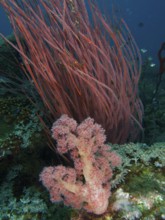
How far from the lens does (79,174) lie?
83.9 inches

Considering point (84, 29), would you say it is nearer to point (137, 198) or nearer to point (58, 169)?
point (58, 169)

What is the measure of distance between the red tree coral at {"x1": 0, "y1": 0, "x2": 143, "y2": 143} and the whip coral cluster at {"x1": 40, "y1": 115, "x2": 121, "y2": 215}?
71 cm

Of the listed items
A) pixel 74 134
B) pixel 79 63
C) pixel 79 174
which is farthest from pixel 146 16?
pixel 79 174

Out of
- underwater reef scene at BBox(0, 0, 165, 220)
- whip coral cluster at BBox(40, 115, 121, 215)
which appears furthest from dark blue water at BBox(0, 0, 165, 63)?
whip coral cluster at BBox(40, 115, 121, 215)

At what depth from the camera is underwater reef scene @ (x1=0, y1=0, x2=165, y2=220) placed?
81.2 inches

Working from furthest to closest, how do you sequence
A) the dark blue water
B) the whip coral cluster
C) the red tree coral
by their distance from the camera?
the dark blue water, the red tree coral, the whip coral cluster

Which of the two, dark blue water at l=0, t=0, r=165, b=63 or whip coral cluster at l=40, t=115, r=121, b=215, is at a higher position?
whip coral cluster at l=40, t=115, r=121, b=215

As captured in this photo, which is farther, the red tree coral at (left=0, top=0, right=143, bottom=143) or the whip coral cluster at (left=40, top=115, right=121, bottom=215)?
the red tree coral at (left=0, top=0, right=143, bottom=143)

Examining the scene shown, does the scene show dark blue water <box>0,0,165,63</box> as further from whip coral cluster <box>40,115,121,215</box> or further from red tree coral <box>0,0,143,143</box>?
whip coral cluster <box>40,115,121,215</box>

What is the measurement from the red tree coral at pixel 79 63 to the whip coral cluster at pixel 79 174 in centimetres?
71

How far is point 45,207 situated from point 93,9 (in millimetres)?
2377

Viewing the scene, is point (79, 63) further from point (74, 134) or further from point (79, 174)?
point (79, 174)

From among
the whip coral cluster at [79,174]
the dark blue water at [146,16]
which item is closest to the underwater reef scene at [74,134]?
the whip coral cluster at [79,174]

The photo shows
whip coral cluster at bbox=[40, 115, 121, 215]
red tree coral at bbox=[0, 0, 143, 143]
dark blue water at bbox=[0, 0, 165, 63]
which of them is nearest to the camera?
whip coral cluster at bbox=[40, 115, 121, 215]
